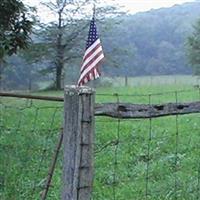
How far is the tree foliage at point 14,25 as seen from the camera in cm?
1002

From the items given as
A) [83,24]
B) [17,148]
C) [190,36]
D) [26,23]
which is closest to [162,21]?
[190,36]

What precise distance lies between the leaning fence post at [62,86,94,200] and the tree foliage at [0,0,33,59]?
23.6 feet

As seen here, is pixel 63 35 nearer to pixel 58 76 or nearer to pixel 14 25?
pixel 58 76

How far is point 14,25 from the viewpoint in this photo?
1033cm

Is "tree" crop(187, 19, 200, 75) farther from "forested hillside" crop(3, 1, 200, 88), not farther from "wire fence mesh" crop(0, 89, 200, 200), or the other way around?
"wire fence mesh" crop(0, 89, 200, 200)

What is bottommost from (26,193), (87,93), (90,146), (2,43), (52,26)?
(26,193)

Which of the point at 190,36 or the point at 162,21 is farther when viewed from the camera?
the point at 162,21

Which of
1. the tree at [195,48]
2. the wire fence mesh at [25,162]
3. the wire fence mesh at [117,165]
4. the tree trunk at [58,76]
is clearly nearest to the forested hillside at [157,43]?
the tree at [195,48]

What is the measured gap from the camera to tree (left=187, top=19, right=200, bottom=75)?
144 ft

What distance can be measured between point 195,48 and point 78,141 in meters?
42.2

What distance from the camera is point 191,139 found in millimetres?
8266

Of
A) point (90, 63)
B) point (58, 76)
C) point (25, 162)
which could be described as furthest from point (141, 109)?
point (58, 76)

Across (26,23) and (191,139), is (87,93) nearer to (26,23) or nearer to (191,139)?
(191,139)

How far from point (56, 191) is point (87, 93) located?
2.68 meters
